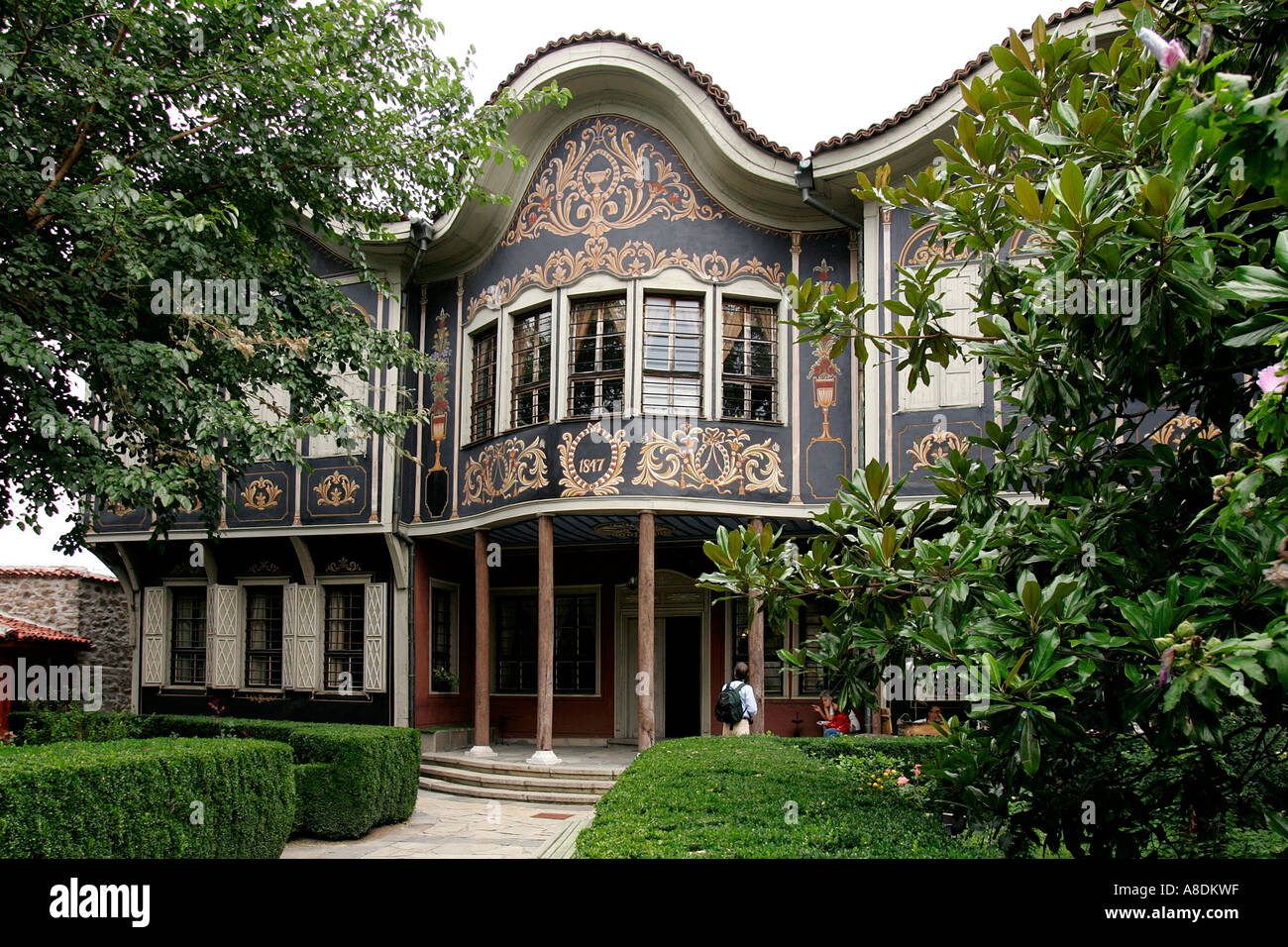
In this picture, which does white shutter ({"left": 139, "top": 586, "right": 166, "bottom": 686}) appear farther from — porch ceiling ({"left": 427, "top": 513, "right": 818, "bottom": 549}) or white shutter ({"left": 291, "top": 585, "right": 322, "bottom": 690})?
porch ceiling ({"left": 427, "top": 513, "right": 818, "bottom": 549})

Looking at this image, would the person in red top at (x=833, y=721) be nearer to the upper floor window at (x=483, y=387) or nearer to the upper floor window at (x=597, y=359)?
the upper floor window at (x=597, y=359)

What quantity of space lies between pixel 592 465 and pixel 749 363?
2536mm

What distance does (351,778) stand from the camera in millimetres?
9914

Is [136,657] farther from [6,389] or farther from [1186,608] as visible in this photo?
[1186,608]

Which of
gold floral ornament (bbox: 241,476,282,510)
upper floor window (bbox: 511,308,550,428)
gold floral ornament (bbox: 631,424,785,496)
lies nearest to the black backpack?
gold floral ornament (bbox: 631,424,785,496)

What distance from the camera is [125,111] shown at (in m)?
8.83

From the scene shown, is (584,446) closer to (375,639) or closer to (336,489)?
(336,489)

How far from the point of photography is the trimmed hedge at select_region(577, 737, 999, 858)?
404cm

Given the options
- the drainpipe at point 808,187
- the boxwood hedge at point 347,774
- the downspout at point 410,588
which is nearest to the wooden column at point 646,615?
the boxwood hedge at point 347,774

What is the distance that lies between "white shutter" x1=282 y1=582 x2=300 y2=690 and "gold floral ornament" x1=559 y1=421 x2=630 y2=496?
232 inches

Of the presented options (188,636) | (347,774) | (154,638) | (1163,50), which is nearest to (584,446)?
(347,774)

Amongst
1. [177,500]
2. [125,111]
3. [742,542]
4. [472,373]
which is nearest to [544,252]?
[472,373]

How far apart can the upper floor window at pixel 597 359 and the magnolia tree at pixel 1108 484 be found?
7.82 metres

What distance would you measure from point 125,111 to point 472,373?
250 inches
